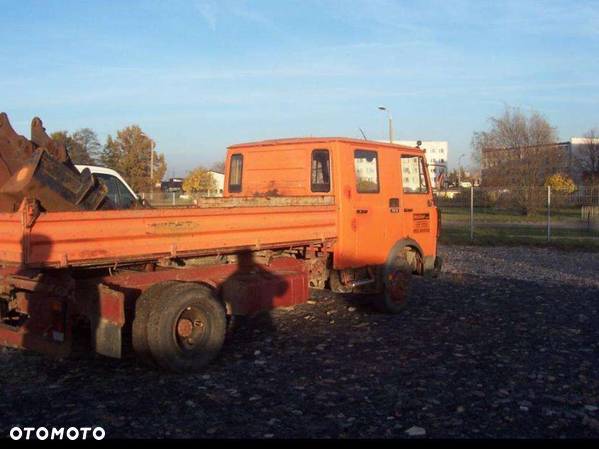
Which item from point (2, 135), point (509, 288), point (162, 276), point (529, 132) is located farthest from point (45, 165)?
point (529, 132)

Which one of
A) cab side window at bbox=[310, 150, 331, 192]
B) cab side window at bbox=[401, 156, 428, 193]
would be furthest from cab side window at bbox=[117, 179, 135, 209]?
cab side window at bbox=[401, 156, 428, 193]

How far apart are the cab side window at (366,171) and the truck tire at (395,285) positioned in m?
1.12

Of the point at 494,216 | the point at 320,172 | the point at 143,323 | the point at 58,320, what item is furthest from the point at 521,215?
the point at 58,320

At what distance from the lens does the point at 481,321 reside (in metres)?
8.90

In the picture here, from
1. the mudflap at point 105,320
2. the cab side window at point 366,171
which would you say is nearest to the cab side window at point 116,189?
the cab side window at point 366,171

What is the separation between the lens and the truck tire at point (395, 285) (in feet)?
30.6

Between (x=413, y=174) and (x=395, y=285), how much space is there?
178 centimetres

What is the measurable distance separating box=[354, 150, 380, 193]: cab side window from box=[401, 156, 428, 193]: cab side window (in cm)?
79

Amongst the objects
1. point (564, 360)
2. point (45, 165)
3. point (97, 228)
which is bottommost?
point (564, 360)

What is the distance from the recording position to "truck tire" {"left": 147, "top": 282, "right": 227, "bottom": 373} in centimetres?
618

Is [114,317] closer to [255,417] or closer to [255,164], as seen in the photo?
[255,417]

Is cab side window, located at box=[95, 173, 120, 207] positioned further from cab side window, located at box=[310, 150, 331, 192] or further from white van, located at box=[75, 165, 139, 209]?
cab side window, located at box=[310, 150, 331, 192]

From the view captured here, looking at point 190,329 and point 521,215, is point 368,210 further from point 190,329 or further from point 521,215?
point 521,215

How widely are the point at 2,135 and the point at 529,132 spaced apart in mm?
49999
